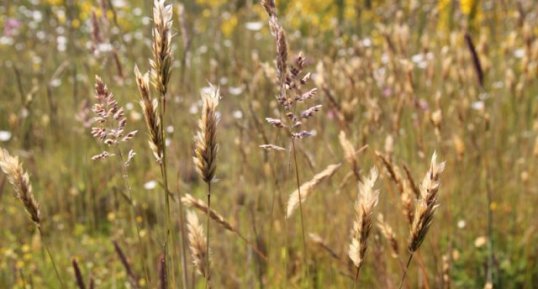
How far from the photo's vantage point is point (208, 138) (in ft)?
2.73

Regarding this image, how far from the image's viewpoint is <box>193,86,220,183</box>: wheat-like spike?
82 cm

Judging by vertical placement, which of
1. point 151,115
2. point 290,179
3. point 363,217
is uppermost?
point 290,179

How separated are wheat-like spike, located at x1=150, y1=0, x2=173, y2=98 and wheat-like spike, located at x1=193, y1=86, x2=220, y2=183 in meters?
0.06

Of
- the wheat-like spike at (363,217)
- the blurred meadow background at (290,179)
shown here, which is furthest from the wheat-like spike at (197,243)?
the wheat-like spike at (363,217)

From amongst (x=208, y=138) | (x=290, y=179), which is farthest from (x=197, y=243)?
(x=290, y=179)

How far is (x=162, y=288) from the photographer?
3.38ft

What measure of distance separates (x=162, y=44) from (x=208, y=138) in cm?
14

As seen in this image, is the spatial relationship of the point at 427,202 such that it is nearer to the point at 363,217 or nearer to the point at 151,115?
the point at 363,217

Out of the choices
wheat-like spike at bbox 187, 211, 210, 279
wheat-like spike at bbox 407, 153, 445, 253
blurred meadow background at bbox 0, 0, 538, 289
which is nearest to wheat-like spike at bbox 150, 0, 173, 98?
blurred meadow background at bbox 0, 0, 538, 289

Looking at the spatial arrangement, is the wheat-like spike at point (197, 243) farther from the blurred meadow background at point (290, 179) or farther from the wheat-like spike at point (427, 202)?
the wheat-like spike at point (427, 202)

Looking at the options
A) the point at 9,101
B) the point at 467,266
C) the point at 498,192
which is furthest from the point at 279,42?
the point at 9,101

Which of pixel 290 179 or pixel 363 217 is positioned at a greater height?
pixel 290 179

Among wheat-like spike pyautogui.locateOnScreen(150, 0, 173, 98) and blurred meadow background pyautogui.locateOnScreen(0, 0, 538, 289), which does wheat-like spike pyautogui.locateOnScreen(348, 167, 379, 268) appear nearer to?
blurred meadow background pyautogui.locateOnScreen(0, 0, 538, 289)

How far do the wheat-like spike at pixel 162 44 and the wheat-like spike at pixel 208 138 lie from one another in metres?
0.06
